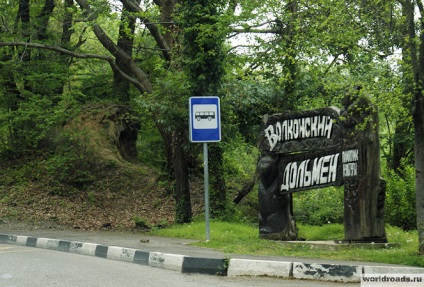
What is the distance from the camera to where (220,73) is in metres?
18.8

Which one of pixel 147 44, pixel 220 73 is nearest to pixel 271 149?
pixel 220 73

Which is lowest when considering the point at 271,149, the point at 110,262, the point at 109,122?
the point at 110,262

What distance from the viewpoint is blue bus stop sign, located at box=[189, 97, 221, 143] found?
14.3m

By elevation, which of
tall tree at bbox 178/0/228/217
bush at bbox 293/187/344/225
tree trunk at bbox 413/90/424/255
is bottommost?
bush at bbox 293/187/344/225

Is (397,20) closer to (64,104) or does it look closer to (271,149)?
(271,149)

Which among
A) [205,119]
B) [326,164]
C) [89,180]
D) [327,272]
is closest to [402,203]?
[326,164]

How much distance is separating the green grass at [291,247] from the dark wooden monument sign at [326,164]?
79 centimetres

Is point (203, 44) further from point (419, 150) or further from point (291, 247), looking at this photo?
point (419, 150)

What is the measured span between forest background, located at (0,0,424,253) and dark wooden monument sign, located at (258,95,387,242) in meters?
0.85

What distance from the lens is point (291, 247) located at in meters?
13.4

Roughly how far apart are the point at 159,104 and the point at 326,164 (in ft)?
21.4

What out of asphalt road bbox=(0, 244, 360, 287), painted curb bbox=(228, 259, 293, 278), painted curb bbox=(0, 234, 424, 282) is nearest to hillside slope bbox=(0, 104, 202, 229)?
painted curb bbox=(0, 234, 424, 282)

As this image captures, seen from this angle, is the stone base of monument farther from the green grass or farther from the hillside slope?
the hillside slope

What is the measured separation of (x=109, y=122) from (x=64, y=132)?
229cm
